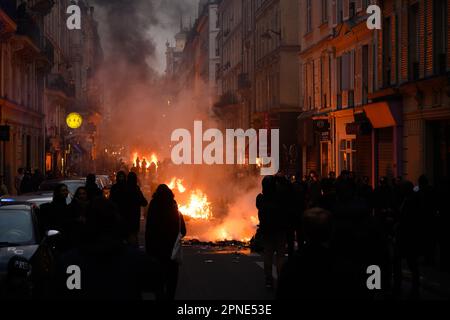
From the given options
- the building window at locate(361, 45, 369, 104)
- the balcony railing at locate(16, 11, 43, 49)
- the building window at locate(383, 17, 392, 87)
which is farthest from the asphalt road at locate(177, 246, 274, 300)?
the balcony railing at locate(16, 11, 43, 49)

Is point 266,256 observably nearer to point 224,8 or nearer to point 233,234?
point 233,234

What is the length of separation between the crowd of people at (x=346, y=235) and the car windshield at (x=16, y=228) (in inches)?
125

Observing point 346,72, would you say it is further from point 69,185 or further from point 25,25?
point 25,25

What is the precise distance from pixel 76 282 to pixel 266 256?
7777mm

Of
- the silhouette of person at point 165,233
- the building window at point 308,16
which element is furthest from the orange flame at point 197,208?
the silhouette of person at point 165,233

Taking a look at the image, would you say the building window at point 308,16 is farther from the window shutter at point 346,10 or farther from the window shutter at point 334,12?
the window shutter at point 346,10

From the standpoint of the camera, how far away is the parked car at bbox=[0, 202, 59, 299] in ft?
29.5

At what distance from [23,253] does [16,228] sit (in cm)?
101

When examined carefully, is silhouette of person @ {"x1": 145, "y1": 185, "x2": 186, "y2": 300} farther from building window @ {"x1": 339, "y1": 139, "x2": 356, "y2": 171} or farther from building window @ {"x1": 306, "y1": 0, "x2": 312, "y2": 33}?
building window @ {"x1": 306, "y1": 0, "x2": 312, "y2": 33}

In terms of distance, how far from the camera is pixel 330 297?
489 cm

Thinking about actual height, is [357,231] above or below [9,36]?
below

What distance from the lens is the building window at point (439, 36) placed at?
2122 cm

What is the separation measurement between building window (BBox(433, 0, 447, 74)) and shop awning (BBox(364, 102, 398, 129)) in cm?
318
